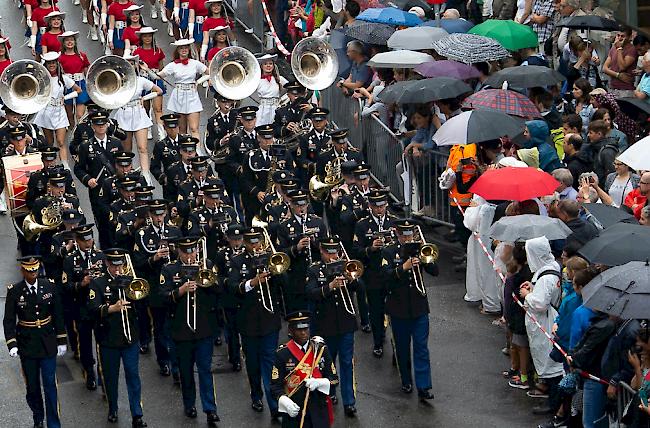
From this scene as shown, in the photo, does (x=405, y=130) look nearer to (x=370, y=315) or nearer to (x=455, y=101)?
(x=455, y=101)

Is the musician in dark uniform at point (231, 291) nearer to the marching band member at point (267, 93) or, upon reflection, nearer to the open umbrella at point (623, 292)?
the open umbrella at point (623, 292)

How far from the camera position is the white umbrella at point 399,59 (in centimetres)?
2162

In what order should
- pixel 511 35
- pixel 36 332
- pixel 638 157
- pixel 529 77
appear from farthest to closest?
1. pixel 511 35
2. pixel 529 77
3. pixel 36 332
4. pixel 638 157

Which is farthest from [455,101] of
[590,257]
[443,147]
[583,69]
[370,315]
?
[590,257]

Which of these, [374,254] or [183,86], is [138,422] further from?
[183,86]

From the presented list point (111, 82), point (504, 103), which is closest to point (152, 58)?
point (111, 82)

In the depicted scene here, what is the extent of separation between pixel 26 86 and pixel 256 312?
296 inches

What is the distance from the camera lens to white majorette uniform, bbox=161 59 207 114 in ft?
77.5

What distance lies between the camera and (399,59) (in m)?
21.7

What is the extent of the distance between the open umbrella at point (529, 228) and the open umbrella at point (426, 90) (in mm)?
4004

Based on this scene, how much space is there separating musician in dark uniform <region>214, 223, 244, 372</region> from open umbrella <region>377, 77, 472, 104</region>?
11.7 ft

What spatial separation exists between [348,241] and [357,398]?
2987 mm

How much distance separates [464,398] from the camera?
16312 millimetres

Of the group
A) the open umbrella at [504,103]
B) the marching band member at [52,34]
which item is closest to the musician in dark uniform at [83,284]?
the open umbrella at [504,103]
